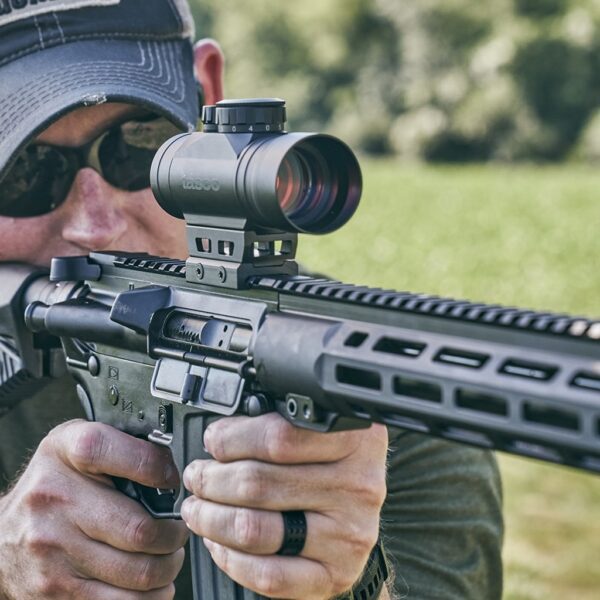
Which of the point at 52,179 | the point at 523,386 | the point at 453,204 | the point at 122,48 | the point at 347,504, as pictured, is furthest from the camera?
the point at 453,204

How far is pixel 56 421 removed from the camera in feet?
12.0

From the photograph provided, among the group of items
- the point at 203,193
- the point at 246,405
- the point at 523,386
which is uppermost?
the point at 203,193

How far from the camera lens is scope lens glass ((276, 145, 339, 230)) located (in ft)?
7.68

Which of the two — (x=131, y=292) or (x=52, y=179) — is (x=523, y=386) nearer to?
(x=131, y=292)

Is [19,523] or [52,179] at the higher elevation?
[52,179]

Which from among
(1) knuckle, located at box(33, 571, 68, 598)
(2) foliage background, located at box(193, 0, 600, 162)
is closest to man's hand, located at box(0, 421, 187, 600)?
(1) knuckle, located at box(33, 571, 68, 598)

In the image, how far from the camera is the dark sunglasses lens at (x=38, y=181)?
3.21 m

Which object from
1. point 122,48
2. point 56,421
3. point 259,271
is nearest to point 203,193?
point 259,271

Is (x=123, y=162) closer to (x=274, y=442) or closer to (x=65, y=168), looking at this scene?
(x=65, y=168)

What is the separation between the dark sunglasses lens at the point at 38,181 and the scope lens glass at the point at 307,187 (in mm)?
1056

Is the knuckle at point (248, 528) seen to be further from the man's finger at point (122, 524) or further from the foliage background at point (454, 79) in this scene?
the foliage background at point (454, 79)

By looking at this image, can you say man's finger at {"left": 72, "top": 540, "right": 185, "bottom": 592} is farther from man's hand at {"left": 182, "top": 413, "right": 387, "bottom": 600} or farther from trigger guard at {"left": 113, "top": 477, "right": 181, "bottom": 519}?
man's hand at {"left": 182, "top": 413, "right": 387, "bottom": 600}

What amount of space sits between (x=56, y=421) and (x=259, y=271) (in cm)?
149

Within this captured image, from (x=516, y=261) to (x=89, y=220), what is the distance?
16.0 meters
